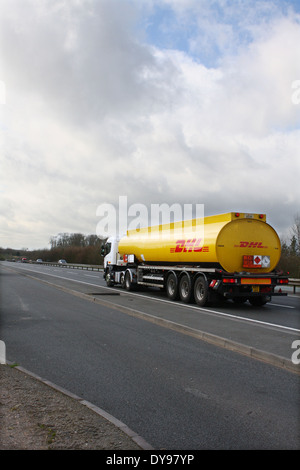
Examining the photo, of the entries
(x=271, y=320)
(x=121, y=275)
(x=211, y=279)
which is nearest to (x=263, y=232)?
(x=211, y=279)

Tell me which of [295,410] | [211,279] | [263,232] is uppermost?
[263,232]

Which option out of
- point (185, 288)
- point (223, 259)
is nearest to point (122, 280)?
point (185, 288)

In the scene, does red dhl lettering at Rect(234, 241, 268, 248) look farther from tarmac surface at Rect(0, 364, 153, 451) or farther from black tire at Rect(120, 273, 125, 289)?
tarmac surface at Rect(0, 364, 153, 451)

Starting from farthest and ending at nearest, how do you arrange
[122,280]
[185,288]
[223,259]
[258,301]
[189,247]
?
[122,280]
[185,288]
[258,301]
[189,247]
[223,259]

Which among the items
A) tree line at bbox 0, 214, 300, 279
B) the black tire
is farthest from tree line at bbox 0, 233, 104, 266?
the black tire

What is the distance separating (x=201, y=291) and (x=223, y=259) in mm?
1697

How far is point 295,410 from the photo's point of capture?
4805mm

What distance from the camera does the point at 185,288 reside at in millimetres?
16344

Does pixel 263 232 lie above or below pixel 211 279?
above

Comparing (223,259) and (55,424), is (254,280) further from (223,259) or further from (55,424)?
(55,424)

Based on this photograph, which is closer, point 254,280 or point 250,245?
point 254,280
